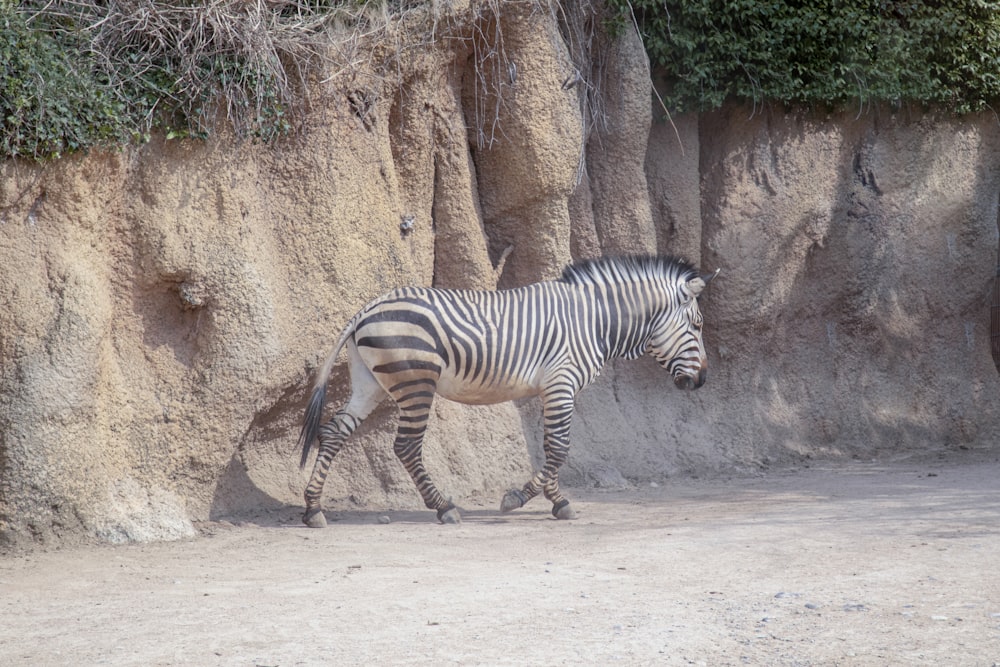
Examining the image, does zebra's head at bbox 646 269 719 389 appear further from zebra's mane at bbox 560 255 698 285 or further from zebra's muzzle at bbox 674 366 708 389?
zebra's mane at bbox 560 255 698 285

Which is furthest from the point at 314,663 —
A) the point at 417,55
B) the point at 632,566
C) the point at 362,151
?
the point at 417,55

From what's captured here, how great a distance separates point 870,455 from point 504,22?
18.0 ft

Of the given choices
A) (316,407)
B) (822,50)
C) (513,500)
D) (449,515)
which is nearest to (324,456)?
(316,407)

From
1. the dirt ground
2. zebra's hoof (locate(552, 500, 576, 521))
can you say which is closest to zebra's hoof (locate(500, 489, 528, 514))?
the dirt ground

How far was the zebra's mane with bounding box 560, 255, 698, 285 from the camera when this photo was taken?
8.01m

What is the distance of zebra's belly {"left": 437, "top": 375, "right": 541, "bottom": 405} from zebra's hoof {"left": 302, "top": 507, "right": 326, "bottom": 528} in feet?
3.86

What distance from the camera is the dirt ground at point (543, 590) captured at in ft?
13.3

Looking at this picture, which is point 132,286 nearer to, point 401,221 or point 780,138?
point 401,221

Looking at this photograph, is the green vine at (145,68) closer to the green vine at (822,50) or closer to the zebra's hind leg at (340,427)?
the zebra's hind leg at (340,427)

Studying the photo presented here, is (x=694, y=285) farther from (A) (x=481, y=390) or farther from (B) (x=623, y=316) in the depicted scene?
(A) (x=481, y=390)

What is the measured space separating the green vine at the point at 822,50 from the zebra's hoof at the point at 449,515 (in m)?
4.65

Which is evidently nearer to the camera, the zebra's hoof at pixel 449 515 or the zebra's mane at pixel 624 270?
the zebra's hoof at pixel 449 515

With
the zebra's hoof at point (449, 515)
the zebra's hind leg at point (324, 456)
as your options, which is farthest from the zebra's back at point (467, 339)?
the zebra's hoof at point (449, 515)

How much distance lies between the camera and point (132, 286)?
6.98 meters
